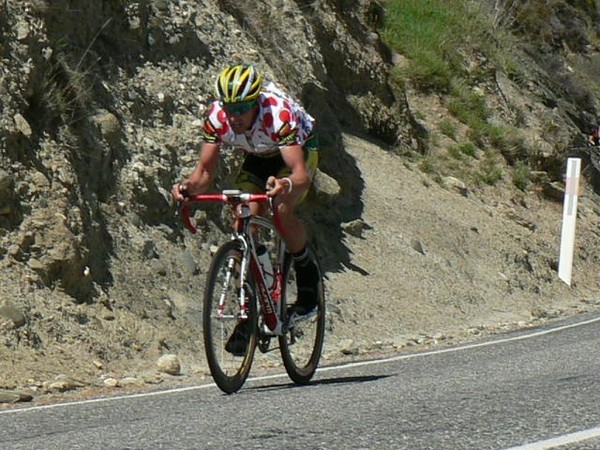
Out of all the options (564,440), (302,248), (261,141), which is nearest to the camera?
(564,440)

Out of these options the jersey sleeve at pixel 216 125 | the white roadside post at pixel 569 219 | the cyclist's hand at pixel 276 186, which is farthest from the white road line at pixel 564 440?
the white roadside post at pixel 569 219

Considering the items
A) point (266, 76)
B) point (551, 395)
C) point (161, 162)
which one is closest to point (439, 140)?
point (266, 76)

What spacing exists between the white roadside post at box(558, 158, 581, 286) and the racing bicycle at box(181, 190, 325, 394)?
9.94m

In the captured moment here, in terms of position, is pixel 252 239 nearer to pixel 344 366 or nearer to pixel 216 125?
pixel 216 125

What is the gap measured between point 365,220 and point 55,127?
5856 millimetres

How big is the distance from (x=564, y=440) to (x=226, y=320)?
2663 millimetres

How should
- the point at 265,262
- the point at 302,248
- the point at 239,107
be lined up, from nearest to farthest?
the point at 239,107 → the point at 265,262 → the point at 302,248

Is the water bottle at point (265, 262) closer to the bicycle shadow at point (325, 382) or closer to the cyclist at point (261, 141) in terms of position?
the cyclist at point (261, 141)

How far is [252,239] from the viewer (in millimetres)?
7859

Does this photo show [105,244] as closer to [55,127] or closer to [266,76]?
[55,127]

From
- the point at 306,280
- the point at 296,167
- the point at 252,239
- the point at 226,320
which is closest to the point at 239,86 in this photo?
the point at 296,167

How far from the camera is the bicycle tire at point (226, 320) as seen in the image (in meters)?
7.57

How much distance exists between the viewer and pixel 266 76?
1557cm

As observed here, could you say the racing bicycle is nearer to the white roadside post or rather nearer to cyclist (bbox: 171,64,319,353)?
cyclist (bbox: 171,64,319,353)
